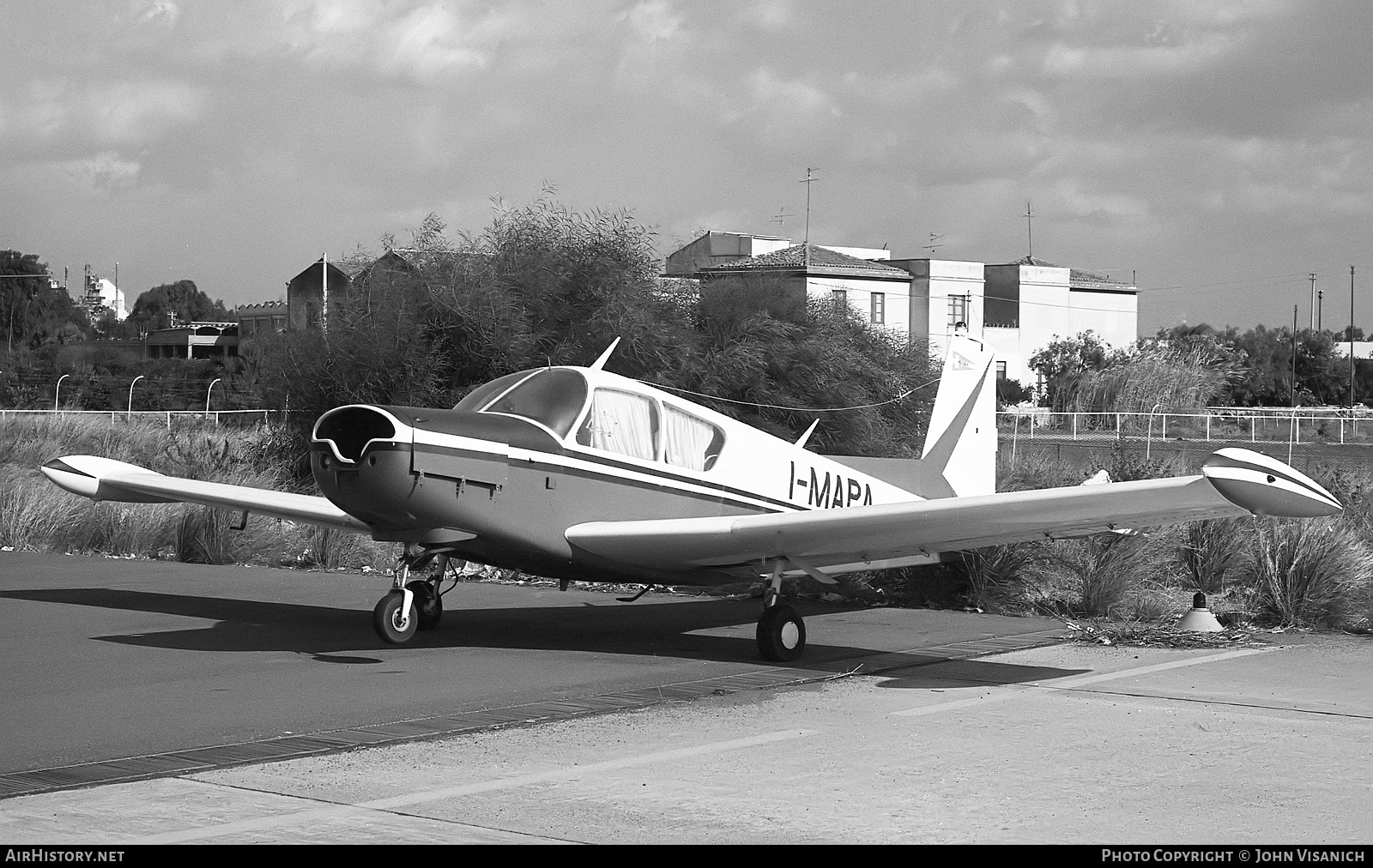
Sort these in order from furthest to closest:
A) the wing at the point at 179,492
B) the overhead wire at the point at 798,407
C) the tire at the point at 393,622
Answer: the overhead wire at the point at 798,407
the wing at the point at 179,492
the tire at the point at 393,622

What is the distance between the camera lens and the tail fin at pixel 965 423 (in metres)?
13.8

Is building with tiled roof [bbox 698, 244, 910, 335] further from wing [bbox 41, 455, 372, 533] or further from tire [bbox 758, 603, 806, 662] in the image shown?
tire [bbox 758, 603, 806, 662]

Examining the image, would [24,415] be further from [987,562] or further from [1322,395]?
[1322,395]

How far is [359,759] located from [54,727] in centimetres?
190

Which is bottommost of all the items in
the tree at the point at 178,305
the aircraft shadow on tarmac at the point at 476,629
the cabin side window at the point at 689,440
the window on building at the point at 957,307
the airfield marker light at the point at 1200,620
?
the aircraft shadow on tarmac at the point at 476,629

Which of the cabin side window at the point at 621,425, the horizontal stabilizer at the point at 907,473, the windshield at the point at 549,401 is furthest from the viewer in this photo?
the horizontal stabilizer at the point at 907,473

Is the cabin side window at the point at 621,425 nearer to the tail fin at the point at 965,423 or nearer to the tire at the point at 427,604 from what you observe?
the tire at the point at 427,604

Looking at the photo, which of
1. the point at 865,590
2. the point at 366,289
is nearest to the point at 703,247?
the point at 366,289

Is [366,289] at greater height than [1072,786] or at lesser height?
greater

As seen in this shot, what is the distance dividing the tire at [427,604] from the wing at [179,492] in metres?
0.70

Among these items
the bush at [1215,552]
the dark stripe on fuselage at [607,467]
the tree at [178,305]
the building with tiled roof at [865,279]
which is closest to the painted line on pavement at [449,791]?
the dark stripe on fuselage at [607,467]

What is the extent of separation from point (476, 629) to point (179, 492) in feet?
10.00

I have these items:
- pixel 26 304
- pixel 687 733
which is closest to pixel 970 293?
pixel 26 304
